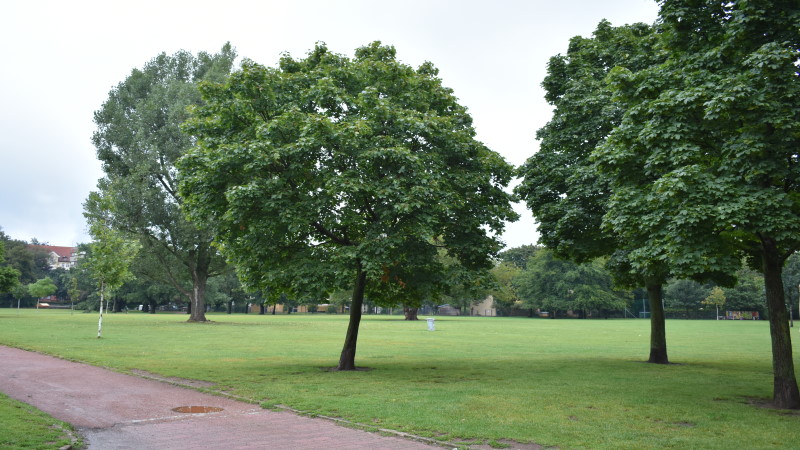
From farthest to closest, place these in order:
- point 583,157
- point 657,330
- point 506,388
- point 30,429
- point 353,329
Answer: point 657,330, point 583,157, point 353,329, point 506,388, point 30,429

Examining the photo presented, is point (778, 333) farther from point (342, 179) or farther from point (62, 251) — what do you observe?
point (62, 251)

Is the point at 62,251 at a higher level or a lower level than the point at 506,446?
higher

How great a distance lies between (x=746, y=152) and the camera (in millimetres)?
10242

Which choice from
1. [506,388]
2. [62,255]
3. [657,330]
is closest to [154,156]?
[657,330]

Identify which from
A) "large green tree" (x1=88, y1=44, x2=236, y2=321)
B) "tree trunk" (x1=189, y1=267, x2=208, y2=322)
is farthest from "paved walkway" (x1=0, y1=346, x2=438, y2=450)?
"tree trunk" (x1=189, y1=267, x2=208, y2=322)

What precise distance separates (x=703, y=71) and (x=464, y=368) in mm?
11232

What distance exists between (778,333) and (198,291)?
4607cm

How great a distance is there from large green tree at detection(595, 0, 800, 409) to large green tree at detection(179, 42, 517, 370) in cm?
489

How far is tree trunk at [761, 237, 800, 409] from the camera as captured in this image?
11.8 m

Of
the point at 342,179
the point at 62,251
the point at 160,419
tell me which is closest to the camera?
the point at 160,419

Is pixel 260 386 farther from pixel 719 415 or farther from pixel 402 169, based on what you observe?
pixel 719 415

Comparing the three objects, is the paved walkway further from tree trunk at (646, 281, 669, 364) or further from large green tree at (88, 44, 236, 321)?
large green tree at (88, 44, 236, 321)

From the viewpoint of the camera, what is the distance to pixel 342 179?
14.6 meters

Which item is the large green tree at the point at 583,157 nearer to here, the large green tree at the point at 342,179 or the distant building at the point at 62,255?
the large green tree at the point at 342,179
